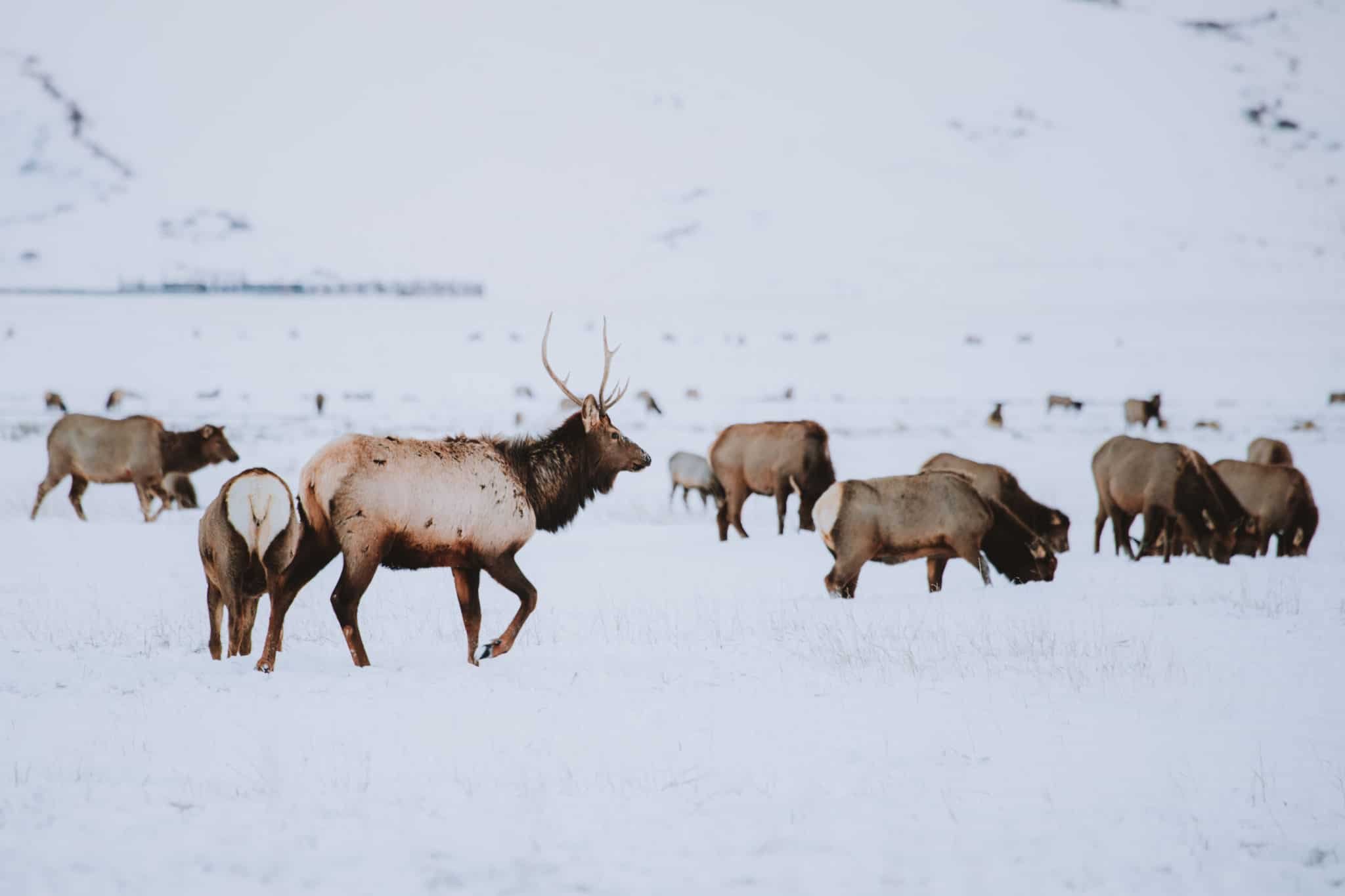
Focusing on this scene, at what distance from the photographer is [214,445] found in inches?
693

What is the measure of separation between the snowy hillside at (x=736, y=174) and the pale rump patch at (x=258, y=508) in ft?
237

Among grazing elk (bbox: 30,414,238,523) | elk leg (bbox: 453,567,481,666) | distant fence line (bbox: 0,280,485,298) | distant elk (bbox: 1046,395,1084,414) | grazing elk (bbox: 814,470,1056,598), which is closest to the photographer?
elk leg (bbox: 453,567,481,666)

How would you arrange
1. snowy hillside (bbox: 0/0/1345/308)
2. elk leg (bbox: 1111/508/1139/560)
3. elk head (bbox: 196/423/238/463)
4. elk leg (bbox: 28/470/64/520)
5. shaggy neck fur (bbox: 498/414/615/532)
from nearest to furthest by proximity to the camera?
shaggy neck fur (bbox: 498/414/615/532) → elk leg (bbox: 1111/508/1139/560) → elk leg (bbox: 28/470/64/520) → elk head (bbox: 196/423/238/463) → snowy hillside (bbox: 0/0/1345/308)

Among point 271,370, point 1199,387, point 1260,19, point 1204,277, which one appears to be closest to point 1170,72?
point 1260,19

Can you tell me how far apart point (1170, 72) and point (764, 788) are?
633 feet

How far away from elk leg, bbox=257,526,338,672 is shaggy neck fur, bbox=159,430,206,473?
10823 millimetres

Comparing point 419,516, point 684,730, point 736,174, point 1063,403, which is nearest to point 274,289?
point 1063,403

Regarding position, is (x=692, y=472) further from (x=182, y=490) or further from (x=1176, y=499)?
(x=1176, y=499)

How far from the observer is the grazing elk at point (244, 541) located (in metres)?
7.16

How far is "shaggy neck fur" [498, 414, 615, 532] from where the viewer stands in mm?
8148

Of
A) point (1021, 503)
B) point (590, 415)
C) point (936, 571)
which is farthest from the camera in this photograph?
point (1021, 503)

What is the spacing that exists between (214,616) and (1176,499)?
34.8ft

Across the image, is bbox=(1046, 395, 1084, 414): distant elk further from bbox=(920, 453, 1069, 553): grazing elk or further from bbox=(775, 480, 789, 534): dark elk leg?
bbox=(920, 453, 1069, 553): grazing elk

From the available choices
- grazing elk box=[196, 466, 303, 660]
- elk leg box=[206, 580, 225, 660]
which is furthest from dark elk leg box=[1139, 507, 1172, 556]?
elk leg box=[206, 580, 225, 660]
